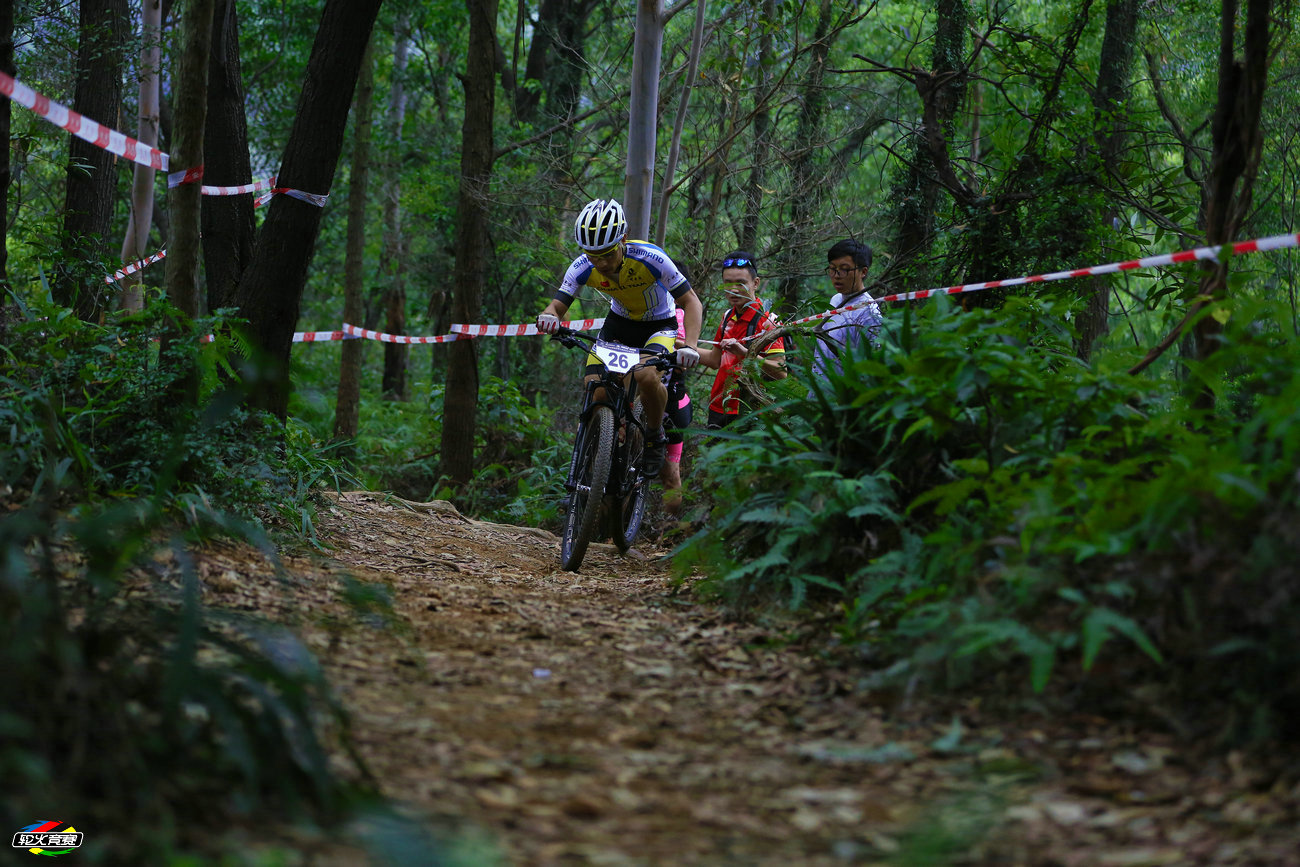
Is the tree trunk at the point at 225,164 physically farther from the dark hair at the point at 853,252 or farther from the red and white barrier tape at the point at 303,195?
the dark hair at the point at 853,252

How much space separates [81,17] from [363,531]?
758cm

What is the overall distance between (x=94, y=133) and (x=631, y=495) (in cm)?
382

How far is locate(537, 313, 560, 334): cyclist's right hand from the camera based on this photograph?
6.67 metres

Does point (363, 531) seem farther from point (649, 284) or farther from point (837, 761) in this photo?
point (837, 761)

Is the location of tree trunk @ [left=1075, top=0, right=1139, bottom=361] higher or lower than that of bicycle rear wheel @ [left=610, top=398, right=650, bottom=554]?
higher

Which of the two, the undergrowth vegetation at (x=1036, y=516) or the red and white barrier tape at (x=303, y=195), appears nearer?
the undergrowth vegetation at (x=1036, y=516)

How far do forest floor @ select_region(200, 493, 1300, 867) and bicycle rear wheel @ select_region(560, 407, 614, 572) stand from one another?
73.5 inches

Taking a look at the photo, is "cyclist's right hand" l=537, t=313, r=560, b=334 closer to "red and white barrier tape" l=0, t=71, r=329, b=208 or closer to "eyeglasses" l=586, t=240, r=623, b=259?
"eyeglasses" l=586, t=240, r=623, b=259

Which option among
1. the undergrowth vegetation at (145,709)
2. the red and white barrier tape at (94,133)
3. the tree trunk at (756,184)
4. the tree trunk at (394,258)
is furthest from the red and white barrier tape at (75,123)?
the tree trunk at (394,258)

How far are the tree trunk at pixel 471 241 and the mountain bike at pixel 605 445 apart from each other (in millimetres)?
4355

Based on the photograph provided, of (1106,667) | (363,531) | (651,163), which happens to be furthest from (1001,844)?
(651,163)

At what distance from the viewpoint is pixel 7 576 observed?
2.33m

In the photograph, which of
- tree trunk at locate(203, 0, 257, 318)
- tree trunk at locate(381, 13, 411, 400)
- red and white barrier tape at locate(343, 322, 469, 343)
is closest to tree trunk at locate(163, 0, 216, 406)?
tree trunk at locate(203, 0, 257, 318)

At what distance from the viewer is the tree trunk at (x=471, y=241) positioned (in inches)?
438
